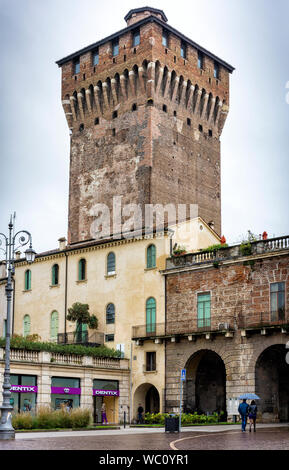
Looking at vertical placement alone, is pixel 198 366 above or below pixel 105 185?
below

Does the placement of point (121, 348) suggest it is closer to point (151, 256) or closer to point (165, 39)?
A: point (151, 256)

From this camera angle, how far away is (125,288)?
50.0m

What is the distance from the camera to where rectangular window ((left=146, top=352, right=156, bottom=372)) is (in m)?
47.6

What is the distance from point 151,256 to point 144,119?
1472 cm

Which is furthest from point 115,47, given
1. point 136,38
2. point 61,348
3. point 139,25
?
point 61,348

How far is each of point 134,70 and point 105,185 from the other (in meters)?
9.82

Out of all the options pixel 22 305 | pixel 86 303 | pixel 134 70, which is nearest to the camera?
pixel 86 303

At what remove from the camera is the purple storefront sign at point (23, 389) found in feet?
135

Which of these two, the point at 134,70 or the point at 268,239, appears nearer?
the point at 268,239

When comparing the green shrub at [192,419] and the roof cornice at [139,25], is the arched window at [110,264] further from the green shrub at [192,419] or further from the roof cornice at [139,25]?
the roof cornice at [139,25]

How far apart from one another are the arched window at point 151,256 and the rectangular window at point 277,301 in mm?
9602

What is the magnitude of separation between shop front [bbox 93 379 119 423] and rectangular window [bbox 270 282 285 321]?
12.2 metres
